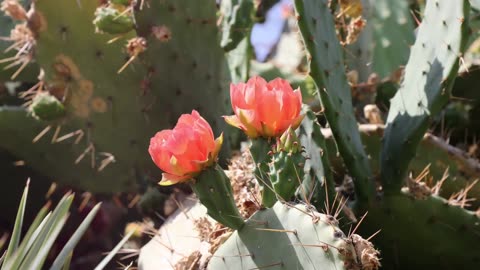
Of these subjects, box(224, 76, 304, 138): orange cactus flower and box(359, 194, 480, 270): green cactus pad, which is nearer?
box(224, 76, 304, 138): orange cactus flower

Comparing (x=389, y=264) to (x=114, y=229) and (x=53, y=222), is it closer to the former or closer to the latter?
(x=53, y=222)

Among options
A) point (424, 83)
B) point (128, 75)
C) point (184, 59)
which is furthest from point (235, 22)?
point (424, 83)

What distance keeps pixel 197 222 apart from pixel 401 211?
0.55m

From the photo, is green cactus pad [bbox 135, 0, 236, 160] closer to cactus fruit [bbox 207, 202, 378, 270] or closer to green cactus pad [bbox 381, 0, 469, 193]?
green cactus pad [bbox 381, 0, 469, 193]

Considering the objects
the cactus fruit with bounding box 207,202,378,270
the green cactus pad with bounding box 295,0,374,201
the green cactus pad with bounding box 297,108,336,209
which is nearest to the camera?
the cactus fruit with bounding box 207,202,378,270

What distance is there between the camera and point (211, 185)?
1.53 m

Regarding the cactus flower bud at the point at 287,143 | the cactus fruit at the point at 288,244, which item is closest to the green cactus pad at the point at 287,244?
the cactus fruit at the point at 288,244

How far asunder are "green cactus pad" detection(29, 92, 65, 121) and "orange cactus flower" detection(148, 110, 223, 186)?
3.37ft

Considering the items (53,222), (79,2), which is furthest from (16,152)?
(53,222)

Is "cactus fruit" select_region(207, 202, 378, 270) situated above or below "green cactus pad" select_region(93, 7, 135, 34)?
below

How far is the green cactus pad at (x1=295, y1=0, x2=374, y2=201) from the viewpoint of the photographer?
1.98m

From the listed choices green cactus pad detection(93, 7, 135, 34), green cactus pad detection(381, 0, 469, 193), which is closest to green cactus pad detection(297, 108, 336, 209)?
green cactus pad detection(381, 0, 469, 193)

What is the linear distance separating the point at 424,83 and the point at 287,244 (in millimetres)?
784

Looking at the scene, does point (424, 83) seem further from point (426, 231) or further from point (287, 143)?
point (287, 143)
